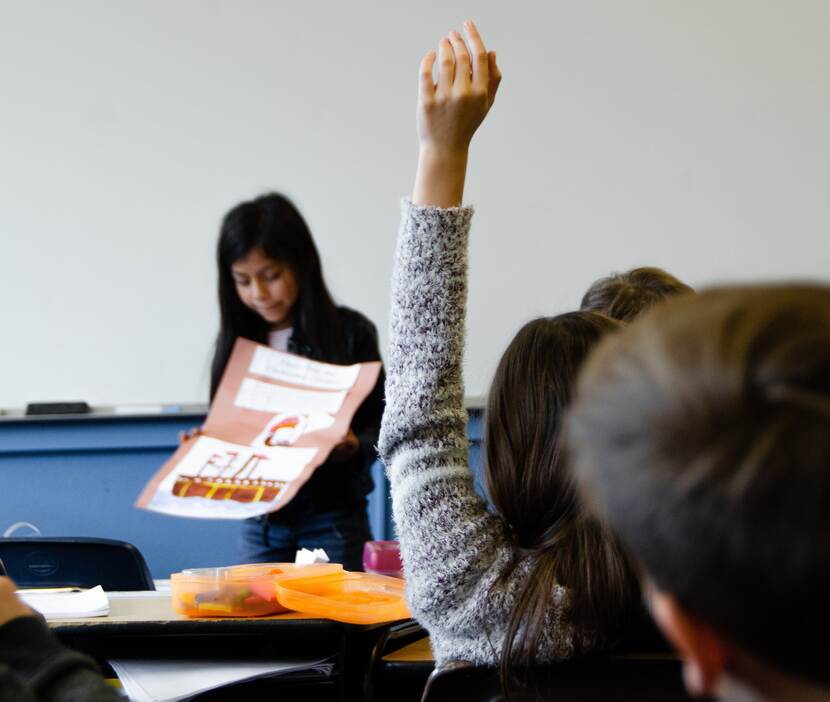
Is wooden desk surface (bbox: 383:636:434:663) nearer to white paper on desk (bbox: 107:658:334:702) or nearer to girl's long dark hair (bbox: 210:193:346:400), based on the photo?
white paper on desk (bbox: 107:658:334:702)

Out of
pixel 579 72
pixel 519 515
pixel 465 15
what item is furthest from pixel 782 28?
pixel 519 515

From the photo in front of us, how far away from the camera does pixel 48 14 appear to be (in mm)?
3061

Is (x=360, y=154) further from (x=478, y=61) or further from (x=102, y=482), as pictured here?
(x=478, y=61)

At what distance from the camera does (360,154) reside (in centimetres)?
309

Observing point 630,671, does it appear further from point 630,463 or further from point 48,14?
point 48,14

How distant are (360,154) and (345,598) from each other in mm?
2047

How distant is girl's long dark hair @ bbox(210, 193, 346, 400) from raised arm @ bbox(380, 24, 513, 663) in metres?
1.24

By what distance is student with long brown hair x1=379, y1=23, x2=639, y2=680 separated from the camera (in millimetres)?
908

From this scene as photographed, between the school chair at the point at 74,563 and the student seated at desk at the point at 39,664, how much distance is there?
97cm

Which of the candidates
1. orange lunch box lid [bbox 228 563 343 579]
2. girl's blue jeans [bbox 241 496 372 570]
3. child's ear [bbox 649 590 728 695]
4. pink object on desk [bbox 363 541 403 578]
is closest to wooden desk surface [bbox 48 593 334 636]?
orange lunch box lid [bbox 228 563 343 579]

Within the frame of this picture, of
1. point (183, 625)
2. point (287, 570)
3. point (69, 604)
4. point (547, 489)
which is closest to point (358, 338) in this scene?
point (287, 570)

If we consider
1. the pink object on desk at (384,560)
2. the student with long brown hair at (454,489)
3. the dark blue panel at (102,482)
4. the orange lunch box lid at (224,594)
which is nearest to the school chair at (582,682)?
the student with long brown hair at (454,489)

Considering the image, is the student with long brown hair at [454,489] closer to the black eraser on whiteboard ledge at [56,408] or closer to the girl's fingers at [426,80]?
the girl's fingers at [426,80]

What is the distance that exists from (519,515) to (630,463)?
598mm
